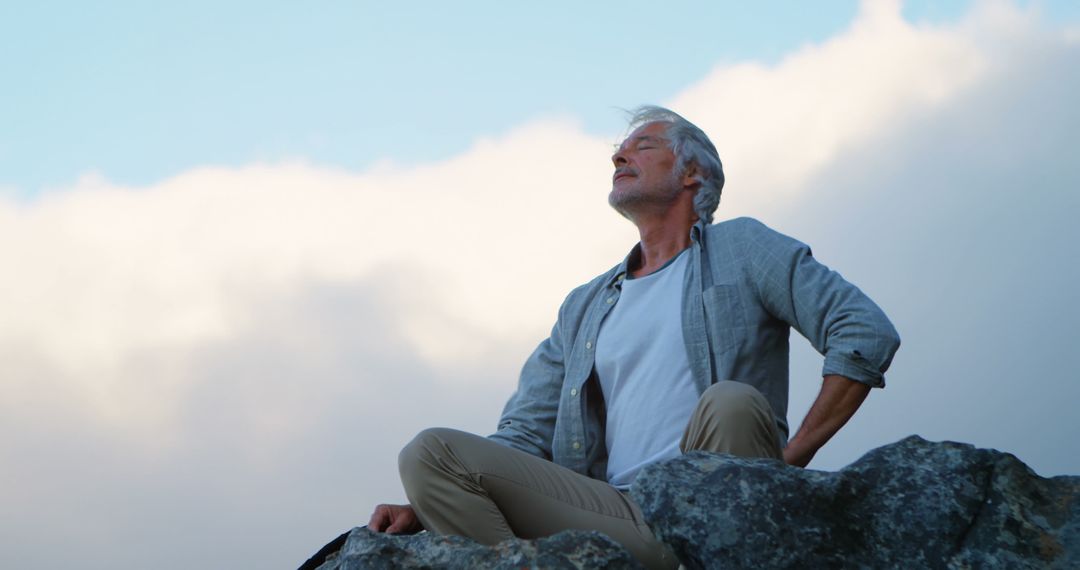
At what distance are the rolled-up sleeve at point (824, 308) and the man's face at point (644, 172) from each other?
661mm

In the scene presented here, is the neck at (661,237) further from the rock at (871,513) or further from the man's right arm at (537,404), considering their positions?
the rock at (871,513)

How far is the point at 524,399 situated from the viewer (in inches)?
211

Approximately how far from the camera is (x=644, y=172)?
5699 mm

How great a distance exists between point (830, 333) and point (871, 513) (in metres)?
1.43

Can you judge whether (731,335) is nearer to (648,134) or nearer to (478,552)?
(648,134)

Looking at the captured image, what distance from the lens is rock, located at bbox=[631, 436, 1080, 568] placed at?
10.1 ft

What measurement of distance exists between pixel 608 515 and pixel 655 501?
3.17 ft

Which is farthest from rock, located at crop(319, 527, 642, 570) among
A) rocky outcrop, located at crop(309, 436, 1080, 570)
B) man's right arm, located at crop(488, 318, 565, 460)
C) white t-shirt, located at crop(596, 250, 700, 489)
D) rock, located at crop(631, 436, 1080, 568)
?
man's right arm, located at crop(488, 318, 565, 460)

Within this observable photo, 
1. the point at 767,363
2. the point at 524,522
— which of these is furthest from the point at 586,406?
the point at 524,522

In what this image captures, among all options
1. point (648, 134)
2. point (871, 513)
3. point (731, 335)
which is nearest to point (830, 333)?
point (731, 335)

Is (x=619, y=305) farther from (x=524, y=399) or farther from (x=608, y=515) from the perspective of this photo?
(x=608, y=515)

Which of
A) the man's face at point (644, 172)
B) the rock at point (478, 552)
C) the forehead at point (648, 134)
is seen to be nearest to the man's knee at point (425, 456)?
the rock at point (478, 552)

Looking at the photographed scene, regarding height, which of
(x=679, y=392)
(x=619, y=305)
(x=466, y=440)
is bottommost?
(x=466, y=440)

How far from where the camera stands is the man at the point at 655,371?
4.02 metres
